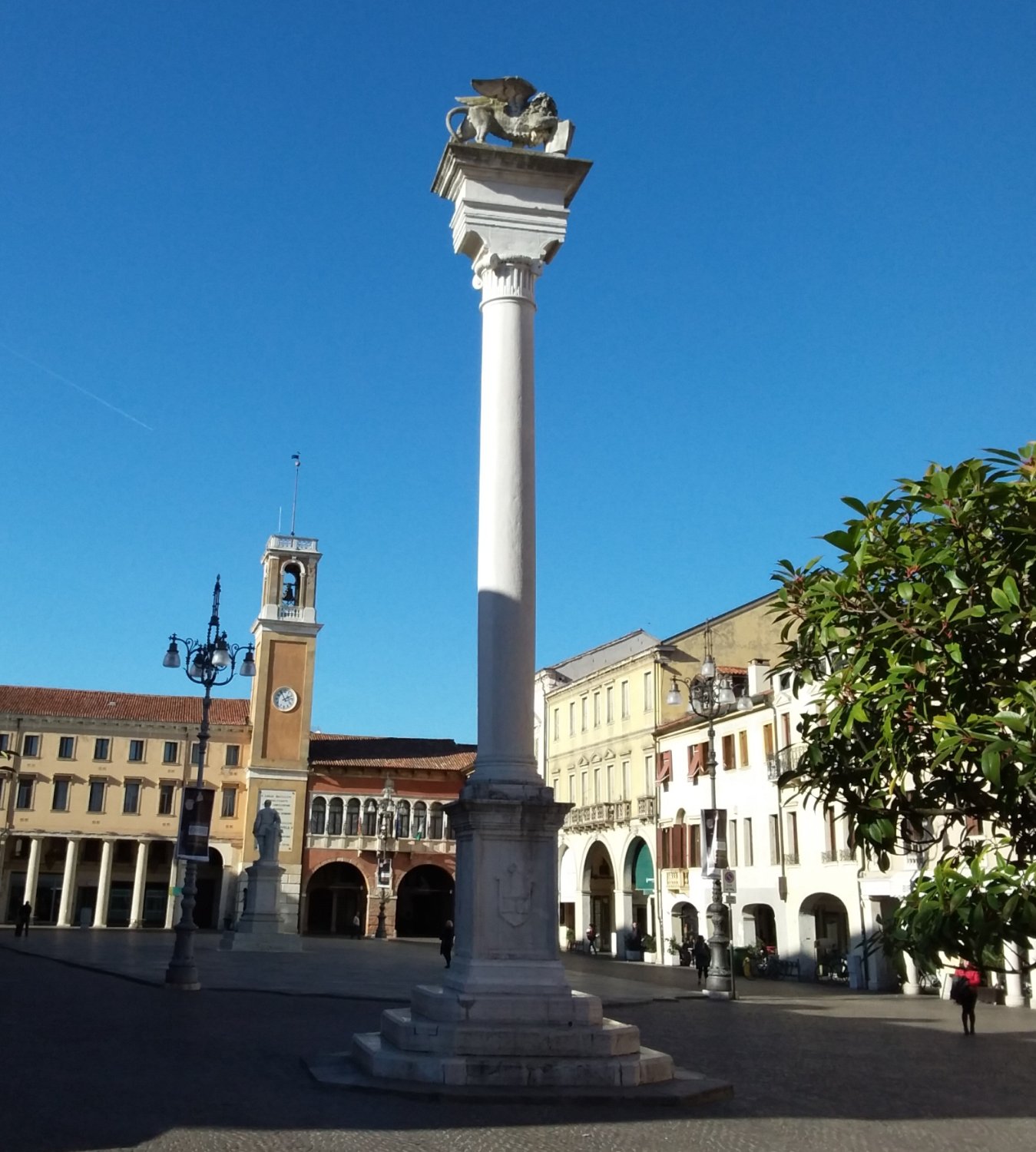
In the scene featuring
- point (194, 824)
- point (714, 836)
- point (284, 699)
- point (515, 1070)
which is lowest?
point (515, 1070)

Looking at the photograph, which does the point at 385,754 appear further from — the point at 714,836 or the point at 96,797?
the point at 714,836

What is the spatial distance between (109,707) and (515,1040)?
64.2 m

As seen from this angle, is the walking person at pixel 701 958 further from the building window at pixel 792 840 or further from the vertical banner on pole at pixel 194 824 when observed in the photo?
the vertical banner on pole at pixel 194 824

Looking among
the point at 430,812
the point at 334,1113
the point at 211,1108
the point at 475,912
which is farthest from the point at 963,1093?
the point at 430,812

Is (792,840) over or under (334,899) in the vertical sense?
over

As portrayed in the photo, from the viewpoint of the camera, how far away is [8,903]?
65688mm

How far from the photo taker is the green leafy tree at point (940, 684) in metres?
5.89

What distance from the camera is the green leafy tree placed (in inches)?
232

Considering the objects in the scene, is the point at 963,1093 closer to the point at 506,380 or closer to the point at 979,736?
the point at 979,736

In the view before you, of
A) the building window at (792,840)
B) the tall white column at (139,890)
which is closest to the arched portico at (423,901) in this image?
the tall white column at (139,890)

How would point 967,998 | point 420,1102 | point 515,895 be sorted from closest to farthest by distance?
point 420,1102 < point 515,895 < point 967,998

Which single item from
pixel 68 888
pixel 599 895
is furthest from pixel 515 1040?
pixel 68 888

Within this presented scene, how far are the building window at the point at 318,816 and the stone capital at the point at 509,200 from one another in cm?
5911

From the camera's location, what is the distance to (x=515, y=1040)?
10.9 m
